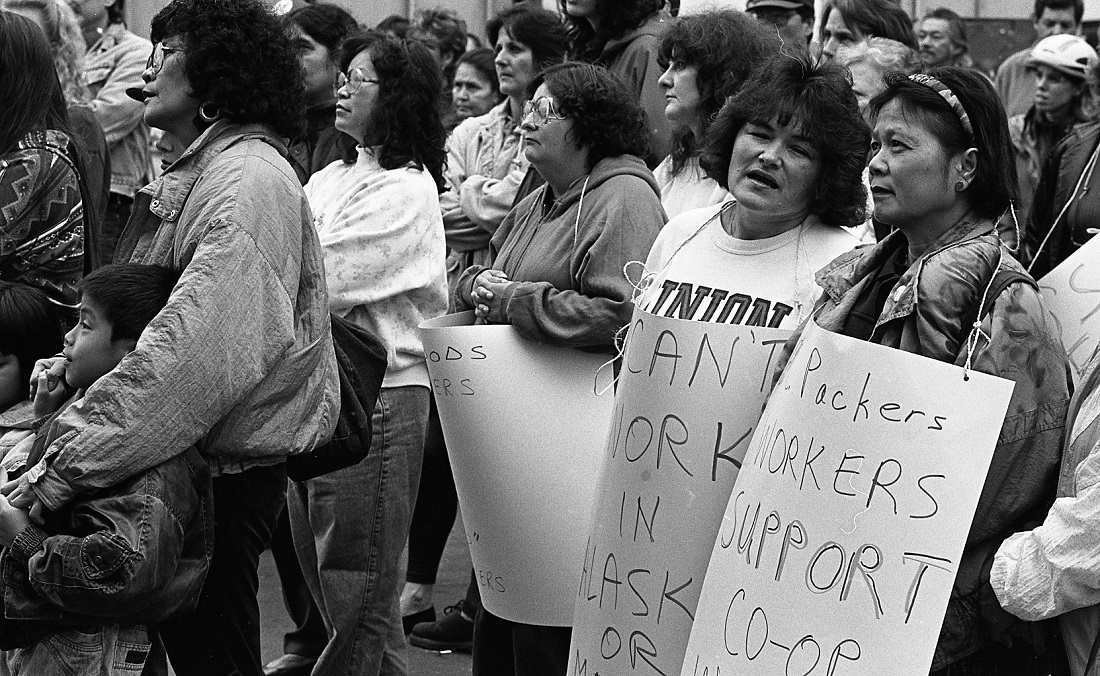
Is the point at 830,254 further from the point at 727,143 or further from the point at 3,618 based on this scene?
the point at 3,618

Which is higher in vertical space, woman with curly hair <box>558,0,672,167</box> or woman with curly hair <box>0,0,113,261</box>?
woman with curly hair <box>558,0,672,167</box>

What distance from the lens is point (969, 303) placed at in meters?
2.55

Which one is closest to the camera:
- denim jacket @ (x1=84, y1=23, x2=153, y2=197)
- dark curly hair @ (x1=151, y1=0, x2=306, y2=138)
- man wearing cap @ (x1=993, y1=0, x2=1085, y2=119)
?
dark curly hair @ (x1=151, y1=0, x2=306, y2=138)

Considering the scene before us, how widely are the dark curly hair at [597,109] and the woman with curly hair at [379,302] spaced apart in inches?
26.2

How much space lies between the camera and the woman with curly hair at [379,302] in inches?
170

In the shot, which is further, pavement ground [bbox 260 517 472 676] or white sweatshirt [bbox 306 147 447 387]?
pavement ground [bbox 260 517 472 676]

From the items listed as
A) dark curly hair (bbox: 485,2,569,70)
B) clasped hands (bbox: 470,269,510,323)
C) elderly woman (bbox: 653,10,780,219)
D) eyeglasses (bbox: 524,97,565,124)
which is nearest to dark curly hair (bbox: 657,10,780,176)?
elderly woman (bbox: 653,10,780,219)

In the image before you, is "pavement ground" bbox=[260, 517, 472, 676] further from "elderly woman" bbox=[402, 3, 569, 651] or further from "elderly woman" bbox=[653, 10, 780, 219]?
"elderly woman" bbox=[653, 10, 780, 219]

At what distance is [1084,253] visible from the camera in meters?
2.83

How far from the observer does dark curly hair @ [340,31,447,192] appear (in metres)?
4.52

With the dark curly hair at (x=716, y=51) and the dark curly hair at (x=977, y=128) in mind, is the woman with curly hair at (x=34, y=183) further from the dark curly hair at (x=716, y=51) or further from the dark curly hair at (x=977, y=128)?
the dark curly hair at (x=977, y=128)

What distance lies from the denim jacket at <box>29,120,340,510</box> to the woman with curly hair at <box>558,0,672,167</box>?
1.81m

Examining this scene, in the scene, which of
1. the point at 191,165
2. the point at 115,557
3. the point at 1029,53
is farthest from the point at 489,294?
the point at 1029,53

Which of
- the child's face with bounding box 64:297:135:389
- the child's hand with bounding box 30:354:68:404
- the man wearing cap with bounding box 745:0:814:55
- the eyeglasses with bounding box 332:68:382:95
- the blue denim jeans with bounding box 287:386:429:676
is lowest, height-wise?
the blue denim jeans with bounding box 287:386:429:676
